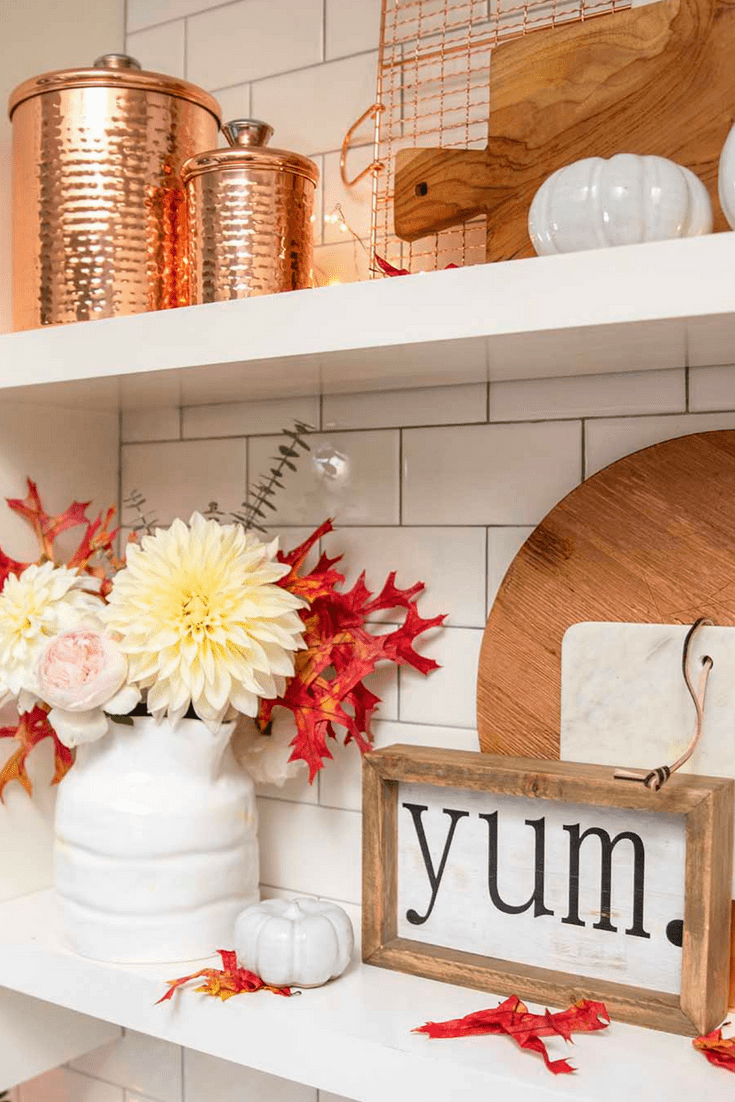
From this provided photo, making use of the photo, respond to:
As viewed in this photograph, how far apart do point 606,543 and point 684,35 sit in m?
0.40

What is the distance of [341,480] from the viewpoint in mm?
1131

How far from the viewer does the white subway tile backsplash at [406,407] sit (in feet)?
3.43

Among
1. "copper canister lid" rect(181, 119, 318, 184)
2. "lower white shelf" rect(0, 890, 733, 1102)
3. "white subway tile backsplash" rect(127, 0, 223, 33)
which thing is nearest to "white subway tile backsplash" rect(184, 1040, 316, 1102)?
"lower white shelf" rect(0, 890, 733, 1102)

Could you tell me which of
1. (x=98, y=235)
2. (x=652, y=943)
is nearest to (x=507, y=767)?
(x=652, y=943)

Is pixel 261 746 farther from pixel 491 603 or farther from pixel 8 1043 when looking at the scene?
pixel 8 1043

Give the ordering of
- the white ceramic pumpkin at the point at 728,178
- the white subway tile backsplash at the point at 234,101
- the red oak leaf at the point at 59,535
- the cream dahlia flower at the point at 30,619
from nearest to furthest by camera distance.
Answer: the white ceramic pumpkin at the point at 728,178 < the cream dahlia flower at the point at 30,619 < the red oak leaf at the point at 59,535 < the white subway tile backsplash at the point at 234,101

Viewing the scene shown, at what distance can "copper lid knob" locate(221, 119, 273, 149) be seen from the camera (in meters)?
0.98

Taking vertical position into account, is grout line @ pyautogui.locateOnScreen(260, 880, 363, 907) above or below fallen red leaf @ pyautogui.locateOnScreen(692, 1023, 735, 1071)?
below

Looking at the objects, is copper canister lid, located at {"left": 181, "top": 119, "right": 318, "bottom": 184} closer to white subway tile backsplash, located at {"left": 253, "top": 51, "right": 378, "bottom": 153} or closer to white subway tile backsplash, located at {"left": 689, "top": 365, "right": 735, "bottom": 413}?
white subway tile backsplash, located at {"left": 253, "top": 51, "right": 378, "bottom": 153}

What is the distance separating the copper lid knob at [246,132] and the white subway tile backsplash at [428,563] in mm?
381

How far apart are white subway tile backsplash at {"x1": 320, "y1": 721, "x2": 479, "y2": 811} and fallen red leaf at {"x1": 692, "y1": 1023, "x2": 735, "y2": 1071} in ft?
1.09

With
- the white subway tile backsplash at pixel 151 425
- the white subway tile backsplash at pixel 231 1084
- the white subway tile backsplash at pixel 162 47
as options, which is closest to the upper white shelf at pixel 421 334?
the white subway tile backsplash at pixel 151 425

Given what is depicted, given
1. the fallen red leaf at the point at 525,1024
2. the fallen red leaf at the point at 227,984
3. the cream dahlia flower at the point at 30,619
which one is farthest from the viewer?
the cream dahlia flower at the point at 30,619

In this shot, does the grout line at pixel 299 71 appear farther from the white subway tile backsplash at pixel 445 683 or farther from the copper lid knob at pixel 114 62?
the white subway tile backsplash at pixel 445 683
